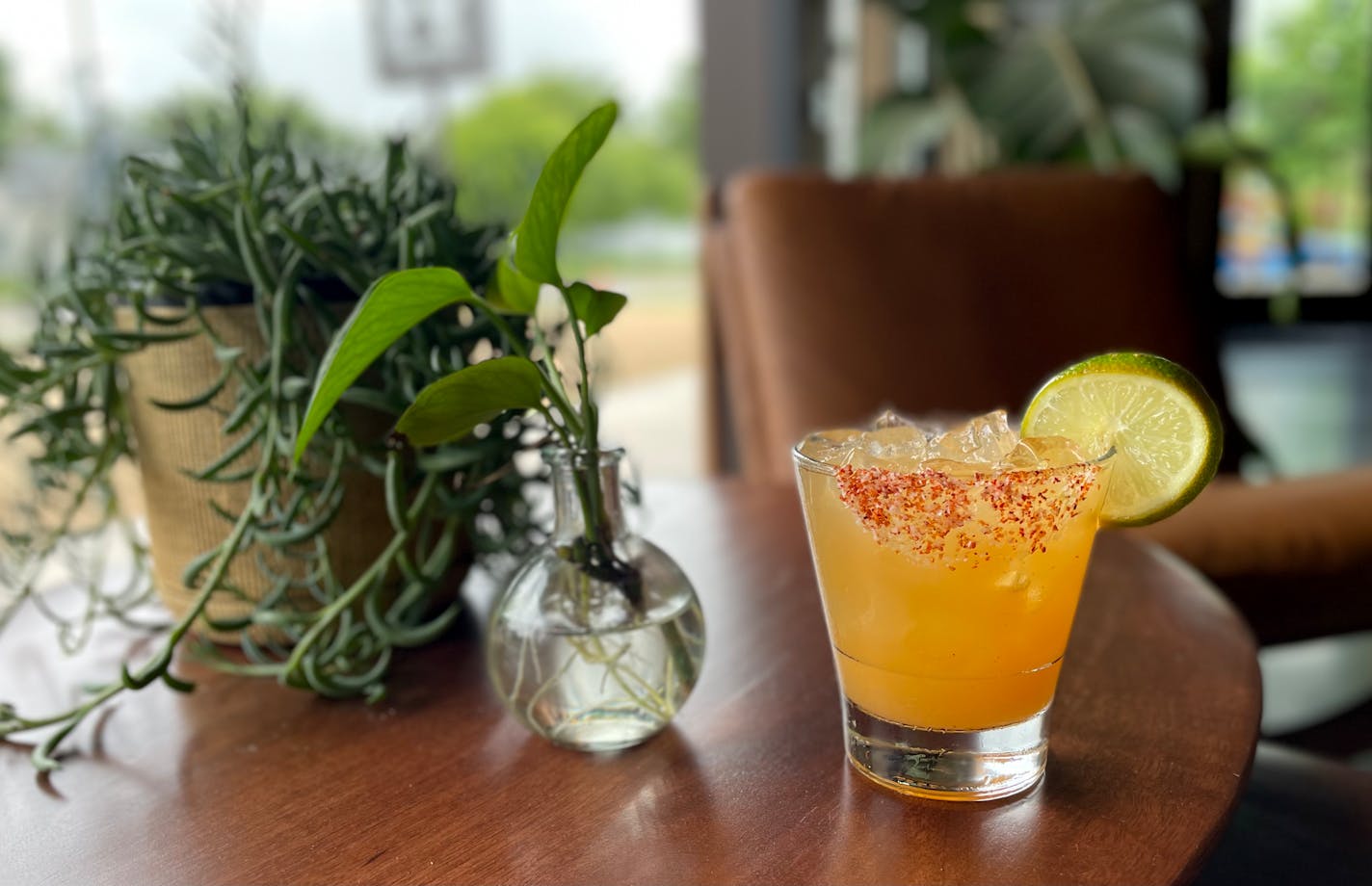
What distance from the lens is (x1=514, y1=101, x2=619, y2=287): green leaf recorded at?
1.61 feet

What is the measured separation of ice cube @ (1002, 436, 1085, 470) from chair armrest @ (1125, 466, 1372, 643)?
764 mm

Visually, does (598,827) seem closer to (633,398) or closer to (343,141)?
(343,141)

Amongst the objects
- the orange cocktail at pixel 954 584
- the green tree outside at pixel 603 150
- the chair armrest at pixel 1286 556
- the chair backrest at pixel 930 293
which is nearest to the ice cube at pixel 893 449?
the orange cocktail at pixel 954 584

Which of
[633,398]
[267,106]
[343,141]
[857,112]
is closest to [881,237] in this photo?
[343,141]

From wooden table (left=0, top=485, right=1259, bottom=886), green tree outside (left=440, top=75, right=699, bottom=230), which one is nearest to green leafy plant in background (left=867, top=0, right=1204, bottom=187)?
green tree outside (left=440, top=75, right=699, bottom=230)

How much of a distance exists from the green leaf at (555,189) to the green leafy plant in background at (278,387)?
2.8 inches

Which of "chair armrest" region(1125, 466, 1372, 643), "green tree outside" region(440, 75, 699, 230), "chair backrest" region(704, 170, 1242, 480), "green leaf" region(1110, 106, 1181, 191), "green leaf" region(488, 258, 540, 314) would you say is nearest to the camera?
"green leaf" region(488, 258, 540, 314)

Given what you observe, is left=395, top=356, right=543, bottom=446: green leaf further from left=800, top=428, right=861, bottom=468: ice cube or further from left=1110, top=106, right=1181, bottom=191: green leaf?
left=1110, top=106, right=1181, bottom=191: green leaf

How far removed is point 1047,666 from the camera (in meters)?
0.51

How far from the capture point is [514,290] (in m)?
0.58

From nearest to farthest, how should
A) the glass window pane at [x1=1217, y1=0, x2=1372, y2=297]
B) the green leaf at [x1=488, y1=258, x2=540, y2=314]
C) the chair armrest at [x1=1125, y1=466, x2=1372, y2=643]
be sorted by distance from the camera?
the green leaf at [x1=488, y1=258, x2=540, y2=314] → the chair armrest at [x1=1125, y1=466, x2=1372, y2=643] → the glass window pane at [x1=1217, y1=0, x2=1372, y2=297]

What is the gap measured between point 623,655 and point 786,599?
0.80 feet

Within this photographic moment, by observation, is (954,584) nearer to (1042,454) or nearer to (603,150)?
(1042,454)

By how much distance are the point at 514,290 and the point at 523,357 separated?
92mm
